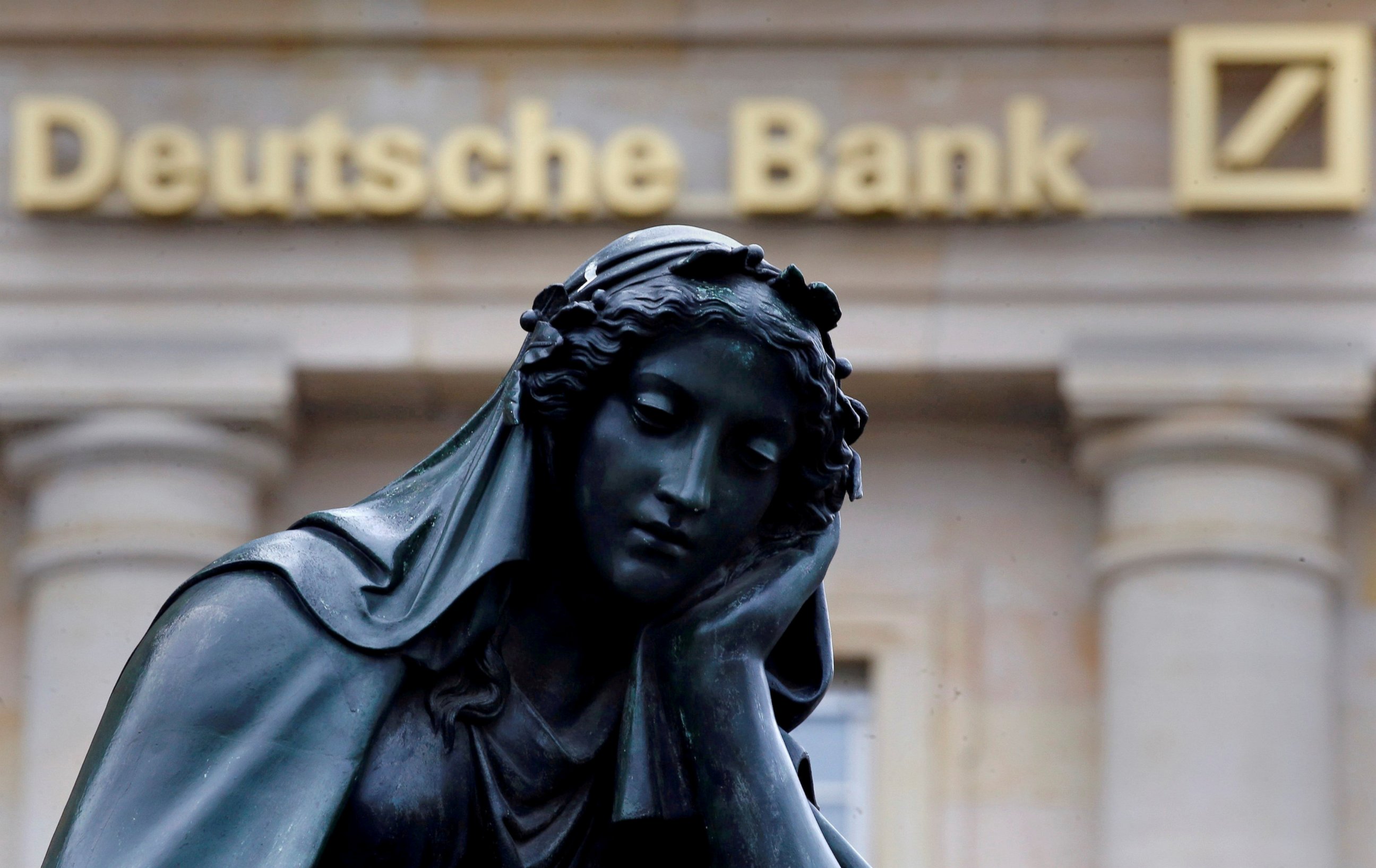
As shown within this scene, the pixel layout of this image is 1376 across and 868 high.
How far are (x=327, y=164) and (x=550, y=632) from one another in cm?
1503

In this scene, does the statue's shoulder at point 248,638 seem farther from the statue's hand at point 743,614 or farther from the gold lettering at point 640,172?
the gold lettering at point 640,172

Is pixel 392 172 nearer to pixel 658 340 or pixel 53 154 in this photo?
pixel 53 154

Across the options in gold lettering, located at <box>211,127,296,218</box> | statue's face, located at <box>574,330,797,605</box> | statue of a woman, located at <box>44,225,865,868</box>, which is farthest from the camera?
gold lettering, located at <box>211,127,296,218</box>

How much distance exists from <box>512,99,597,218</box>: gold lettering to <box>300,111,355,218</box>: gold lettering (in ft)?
2.61

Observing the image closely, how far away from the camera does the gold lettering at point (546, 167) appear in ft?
62.4

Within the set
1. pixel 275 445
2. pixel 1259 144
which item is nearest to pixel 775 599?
pixel 1259 144

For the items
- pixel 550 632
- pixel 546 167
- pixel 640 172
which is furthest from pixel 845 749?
pixel 550 632

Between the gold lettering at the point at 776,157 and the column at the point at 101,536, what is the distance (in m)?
2.77

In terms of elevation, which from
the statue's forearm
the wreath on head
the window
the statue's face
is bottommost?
the statue's forearm

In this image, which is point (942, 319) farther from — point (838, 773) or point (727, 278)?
point (727, 278)

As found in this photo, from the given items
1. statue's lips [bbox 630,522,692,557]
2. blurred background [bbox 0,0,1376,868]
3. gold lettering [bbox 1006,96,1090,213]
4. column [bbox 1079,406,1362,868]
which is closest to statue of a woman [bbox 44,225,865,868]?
statue's lips [bbox 630,522,692,557]

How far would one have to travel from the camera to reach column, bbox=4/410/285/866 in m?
18.7

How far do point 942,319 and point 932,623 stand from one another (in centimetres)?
161

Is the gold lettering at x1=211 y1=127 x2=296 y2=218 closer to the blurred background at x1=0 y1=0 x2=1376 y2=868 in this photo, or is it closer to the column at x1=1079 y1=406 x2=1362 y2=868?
the blurred background at x1=0 y1=0 x2=1376 y2=868
